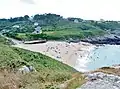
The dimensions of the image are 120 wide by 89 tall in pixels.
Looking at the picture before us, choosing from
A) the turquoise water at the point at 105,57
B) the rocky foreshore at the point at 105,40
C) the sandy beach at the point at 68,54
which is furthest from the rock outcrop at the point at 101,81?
the rocky foreshore at the point at 105,40

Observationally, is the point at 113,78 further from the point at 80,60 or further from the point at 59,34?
the point at 59,34

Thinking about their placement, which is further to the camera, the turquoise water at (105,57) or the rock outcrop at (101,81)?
the turquoise water at (105,57)

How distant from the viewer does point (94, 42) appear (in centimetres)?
13825

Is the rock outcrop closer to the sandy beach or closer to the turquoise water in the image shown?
the sandy beach

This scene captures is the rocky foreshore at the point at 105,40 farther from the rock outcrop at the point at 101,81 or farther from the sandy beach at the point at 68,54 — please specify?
the rock outcrop at the point at 101,81

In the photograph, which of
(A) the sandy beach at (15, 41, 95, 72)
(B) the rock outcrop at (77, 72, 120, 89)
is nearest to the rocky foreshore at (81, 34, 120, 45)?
Answer: (A) the sandy beach at (15, 41, 95, 72)

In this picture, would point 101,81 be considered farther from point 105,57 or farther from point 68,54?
point 105,57

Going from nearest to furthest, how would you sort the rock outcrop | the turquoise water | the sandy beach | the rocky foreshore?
1. the rock outcrop
2. the sandy beach
3. the turquoise water
4. the rocky foreshore

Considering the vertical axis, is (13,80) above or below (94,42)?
above

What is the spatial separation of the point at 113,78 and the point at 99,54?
294 feet


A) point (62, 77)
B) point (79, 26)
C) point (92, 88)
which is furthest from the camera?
point (79, 26)

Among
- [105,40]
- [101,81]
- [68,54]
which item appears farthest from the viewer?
[105,40]

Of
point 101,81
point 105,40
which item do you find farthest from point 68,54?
point 101,81

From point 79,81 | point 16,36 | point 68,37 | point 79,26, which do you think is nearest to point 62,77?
point 79,81
